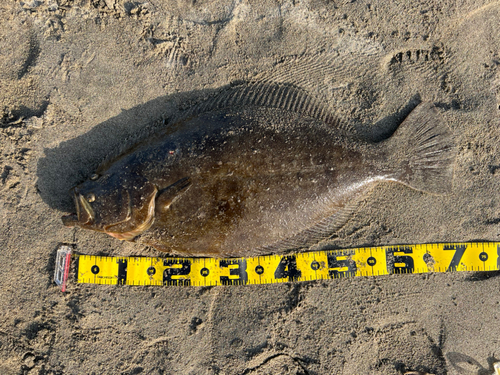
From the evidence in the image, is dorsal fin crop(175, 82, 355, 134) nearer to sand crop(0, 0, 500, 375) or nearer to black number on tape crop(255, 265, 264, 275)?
sand crop(0, 0, 500, 375)

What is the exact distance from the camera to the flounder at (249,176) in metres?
3.11

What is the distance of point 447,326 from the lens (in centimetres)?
352

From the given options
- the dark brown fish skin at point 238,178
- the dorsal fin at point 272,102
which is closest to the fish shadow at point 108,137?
the dorsal fin at point 272,102

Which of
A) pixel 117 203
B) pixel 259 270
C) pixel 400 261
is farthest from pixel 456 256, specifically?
pixel 117 203

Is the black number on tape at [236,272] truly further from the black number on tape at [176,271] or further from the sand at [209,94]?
the black number on tape at [176,271]

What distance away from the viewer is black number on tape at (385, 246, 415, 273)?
140 inches

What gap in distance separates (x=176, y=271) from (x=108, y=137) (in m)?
1.65

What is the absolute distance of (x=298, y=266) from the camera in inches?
140

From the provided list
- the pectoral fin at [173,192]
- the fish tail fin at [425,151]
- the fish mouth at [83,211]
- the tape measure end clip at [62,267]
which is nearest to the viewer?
the pectoral fin at [173,192]

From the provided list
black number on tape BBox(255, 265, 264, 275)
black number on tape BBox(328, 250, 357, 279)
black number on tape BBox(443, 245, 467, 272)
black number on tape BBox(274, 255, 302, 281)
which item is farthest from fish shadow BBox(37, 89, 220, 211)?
black number on tape BBox(443, 245, 467, 272)

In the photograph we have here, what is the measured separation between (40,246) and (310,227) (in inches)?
115

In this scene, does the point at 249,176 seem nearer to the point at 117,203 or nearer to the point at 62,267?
the point at 117,203

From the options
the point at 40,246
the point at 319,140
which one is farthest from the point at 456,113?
the point at 40,246

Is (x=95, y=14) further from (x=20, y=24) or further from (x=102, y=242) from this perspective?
(x=102, y=242)
